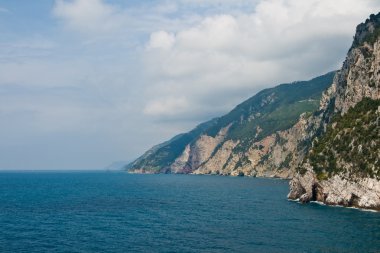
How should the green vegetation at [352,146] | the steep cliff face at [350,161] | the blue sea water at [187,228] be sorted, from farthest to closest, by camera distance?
the green vegetation at [352,146], the steep cliff face at [350,161], the blue sea water at [187,228]

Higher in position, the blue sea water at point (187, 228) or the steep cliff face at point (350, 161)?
the steep cliff face at point (350, 161)

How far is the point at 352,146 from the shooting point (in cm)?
16912

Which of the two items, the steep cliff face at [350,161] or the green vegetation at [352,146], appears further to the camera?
the green vegetation at [352,146]

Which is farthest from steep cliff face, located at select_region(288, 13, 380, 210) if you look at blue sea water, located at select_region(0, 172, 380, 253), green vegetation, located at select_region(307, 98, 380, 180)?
blue sea water, located at select_region(0, 172, 380, 253)

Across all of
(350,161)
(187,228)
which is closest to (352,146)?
(350,161)

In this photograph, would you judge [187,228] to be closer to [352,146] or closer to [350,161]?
[350,161]

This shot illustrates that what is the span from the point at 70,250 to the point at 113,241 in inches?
497

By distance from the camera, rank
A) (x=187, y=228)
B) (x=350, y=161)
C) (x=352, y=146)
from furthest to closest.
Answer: (x=352, y=146), (x=350, y=161), (x=187, y=228)

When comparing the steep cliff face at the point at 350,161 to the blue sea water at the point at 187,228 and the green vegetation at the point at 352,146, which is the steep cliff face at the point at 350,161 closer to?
the green vegetation at the point at 352,146

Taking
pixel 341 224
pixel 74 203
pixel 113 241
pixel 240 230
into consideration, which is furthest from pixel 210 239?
pixel 74 203

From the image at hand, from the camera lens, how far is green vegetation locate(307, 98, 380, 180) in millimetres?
154875

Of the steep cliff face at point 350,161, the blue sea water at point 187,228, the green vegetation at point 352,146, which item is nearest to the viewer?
the blue sea water at point 187,228

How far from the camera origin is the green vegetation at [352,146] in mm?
154875

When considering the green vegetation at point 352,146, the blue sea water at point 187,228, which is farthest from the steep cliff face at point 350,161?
the blue sea water at point 187,228
